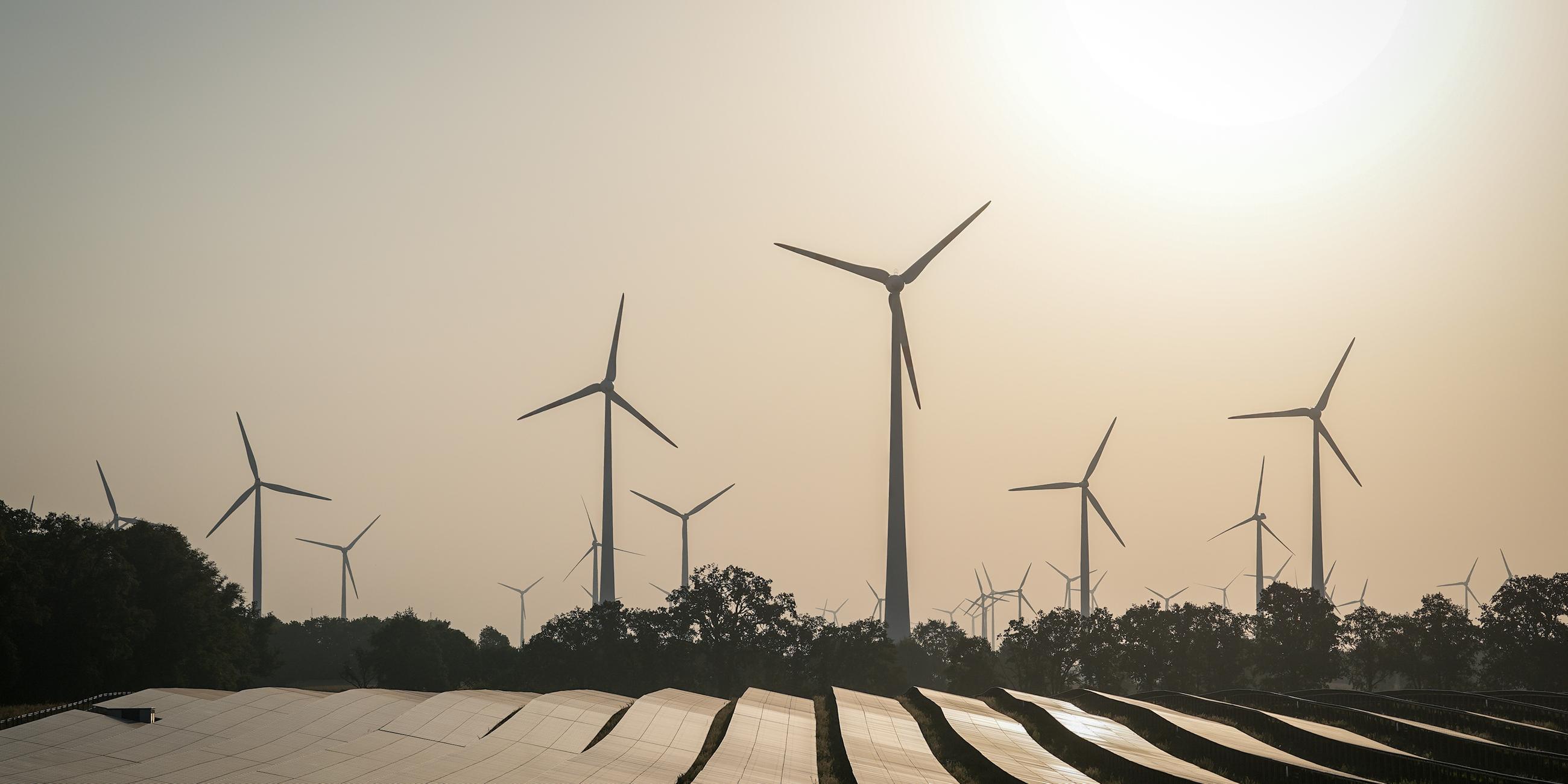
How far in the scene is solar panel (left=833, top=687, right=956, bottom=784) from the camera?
6272 centimetres

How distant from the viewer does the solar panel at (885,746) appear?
62.7 m

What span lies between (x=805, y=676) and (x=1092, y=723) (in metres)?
72.0

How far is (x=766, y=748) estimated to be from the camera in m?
71.8

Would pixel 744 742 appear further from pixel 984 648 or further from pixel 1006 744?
pixel 984 648

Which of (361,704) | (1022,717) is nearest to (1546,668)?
(1022,717)

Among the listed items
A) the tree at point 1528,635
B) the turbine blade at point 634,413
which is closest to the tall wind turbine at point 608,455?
the turbine blade at point 634,413

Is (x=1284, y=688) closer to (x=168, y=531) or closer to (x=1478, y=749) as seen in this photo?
(x=1478, y=749)

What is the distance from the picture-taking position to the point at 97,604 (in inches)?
4995

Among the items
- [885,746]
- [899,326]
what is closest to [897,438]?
[899,326]

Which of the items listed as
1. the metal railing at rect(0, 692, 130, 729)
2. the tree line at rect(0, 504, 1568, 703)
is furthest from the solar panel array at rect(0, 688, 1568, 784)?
the tree line at rect(0, 504, 1568, 703)

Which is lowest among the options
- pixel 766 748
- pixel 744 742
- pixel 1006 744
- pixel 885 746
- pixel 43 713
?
pixel 1006 744

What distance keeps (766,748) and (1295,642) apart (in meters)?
111

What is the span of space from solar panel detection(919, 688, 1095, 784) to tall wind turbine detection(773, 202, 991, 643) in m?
62.7

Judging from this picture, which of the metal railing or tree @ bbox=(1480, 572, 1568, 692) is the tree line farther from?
the metal railing
